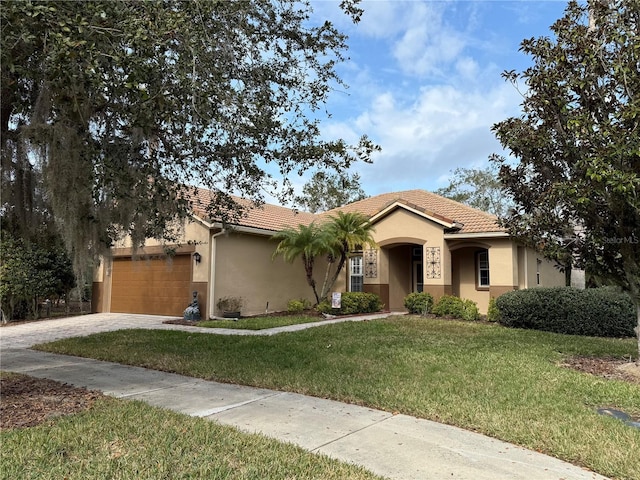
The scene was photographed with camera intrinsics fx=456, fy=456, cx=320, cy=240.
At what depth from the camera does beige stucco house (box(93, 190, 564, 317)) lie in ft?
50.1

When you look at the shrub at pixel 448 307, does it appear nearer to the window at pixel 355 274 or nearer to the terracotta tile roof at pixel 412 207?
the terracotta tile roof at pixel 412 207

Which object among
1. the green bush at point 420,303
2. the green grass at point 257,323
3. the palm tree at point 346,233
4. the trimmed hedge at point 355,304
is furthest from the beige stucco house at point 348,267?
the palm tree at point 346,233

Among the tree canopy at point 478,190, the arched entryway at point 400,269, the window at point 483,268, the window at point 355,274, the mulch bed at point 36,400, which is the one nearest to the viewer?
the mulch bed at point 36,400

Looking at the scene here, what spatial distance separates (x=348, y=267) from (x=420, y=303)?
4.11 m

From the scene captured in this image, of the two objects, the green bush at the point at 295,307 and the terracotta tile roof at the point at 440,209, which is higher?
the terracotta tile roof at the point at 440,209

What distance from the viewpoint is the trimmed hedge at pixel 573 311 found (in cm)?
1236

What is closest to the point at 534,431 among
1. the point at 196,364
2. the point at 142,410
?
the point at 142,410

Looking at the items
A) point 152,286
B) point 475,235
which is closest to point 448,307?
point 475,235

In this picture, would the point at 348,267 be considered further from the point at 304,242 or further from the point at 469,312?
the point at 469,312

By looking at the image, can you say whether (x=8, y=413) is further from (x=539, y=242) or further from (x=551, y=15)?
(x=551, y=15)

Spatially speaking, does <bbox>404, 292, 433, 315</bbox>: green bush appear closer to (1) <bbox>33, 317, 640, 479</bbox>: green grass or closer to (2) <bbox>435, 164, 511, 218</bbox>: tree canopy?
(1) <bbox>33, 317, 640, 479</bbox>: green grass

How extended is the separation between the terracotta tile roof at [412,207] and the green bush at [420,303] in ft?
8.58

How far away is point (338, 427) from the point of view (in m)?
4.81

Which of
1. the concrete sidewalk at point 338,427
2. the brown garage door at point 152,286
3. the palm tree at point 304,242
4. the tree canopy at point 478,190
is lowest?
the concrete sidewalk at point 338,427
